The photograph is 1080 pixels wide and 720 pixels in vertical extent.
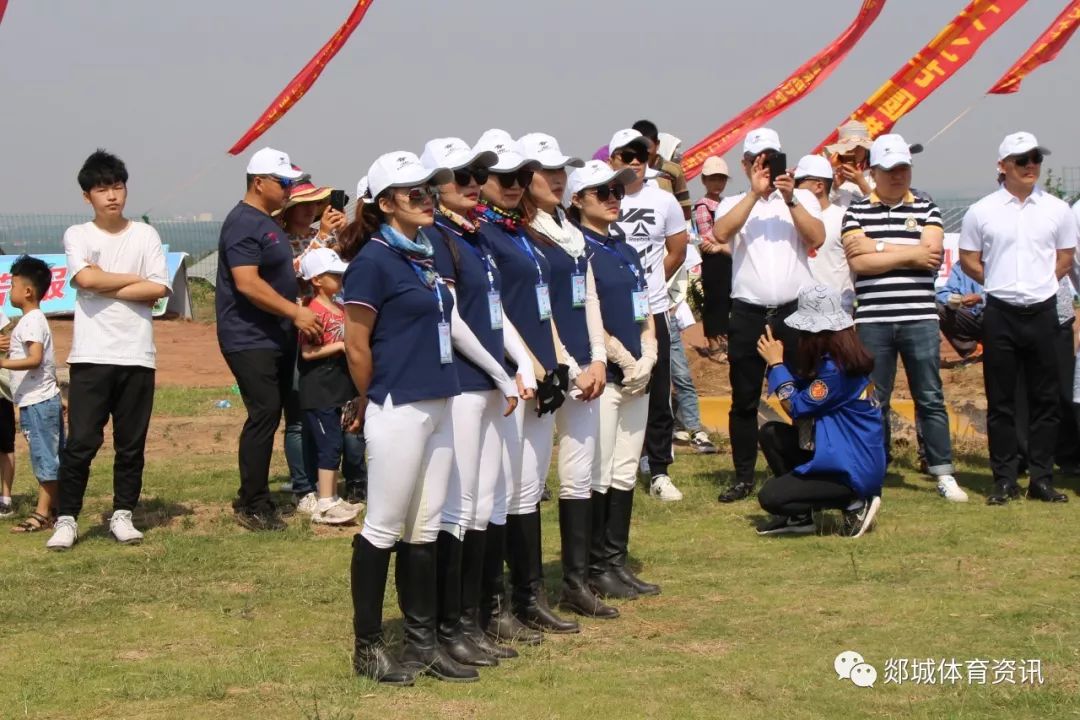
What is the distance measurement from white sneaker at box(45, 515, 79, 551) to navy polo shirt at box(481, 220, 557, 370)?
341 cm

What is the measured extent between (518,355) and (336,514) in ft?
10.4

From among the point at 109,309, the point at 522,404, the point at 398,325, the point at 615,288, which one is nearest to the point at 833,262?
the point at 615,288

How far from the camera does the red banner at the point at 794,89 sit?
14.7 metres

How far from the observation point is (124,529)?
27.5 ft

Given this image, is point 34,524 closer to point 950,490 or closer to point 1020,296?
point 950,490

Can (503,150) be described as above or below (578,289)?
above

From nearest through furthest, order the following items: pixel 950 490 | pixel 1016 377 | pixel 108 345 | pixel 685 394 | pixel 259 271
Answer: pixel 108 345, pixel 259 271, pixel 950 490, pixel 1016 377, pixel 685 394

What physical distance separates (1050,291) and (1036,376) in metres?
0.55

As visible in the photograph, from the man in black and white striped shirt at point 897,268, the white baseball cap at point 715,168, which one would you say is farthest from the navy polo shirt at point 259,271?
the white baseball cap at point 715,168

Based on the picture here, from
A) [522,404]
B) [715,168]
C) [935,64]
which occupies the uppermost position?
[935,64]

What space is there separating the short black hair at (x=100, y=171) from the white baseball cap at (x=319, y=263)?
1.27 m

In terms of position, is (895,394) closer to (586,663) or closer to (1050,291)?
(1050,291)

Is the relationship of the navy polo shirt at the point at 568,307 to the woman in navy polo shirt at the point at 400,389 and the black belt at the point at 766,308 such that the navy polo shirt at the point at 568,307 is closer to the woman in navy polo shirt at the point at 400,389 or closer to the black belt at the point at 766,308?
the woman in navy polo shirt at the point at 400,389

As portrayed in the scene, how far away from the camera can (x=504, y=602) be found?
6258 millimetres
